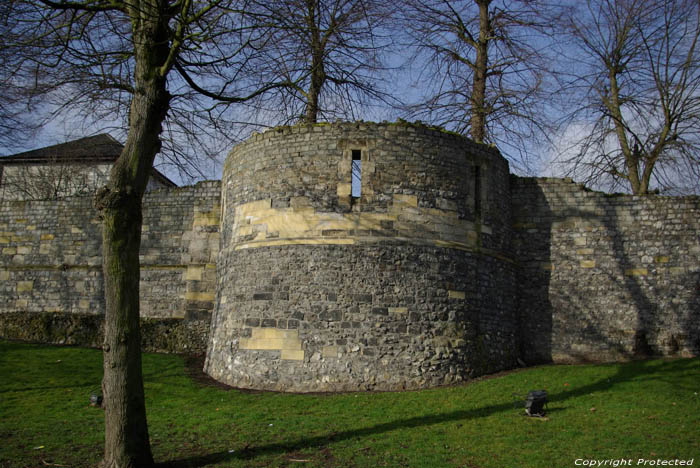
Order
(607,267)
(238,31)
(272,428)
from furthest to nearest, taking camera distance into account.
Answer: (607,267), (272,428), (238,31)

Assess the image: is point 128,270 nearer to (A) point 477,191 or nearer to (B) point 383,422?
(B) point 383,422

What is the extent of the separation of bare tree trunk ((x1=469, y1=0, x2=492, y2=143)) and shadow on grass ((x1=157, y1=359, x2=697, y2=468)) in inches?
341

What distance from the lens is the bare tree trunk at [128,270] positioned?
7.01 m

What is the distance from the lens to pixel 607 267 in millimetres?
13773

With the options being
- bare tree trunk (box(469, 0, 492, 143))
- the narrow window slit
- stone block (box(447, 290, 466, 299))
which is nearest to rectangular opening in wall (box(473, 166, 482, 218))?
the narrow window slit

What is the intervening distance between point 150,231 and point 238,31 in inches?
357

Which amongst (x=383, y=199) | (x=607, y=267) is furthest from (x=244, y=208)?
(x=607, y=267)

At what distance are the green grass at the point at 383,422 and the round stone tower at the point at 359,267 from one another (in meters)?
0.61

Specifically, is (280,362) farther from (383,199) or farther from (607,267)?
(607,267)

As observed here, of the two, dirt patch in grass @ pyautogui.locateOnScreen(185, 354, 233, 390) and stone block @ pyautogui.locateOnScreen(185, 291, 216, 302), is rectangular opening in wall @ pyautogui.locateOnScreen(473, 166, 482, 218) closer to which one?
dirt patch in grass @ pyautogui.locateOnScreen(185, 354, 233, 390)

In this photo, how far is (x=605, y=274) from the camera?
45.1 ft

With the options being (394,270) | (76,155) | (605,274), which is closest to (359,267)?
(394,270)

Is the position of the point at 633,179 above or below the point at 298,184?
above

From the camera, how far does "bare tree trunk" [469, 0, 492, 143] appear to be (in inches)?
731
